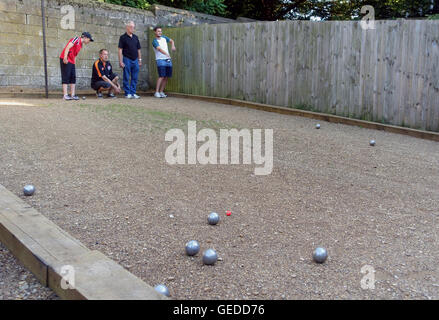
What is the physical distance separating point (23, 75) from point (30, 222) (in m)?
9.48

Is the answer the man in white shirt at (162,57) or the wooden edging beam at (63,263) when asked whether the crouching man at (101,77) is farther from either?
the wooden edging beam at (63,263)

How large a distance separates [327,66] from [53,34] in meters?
7.02

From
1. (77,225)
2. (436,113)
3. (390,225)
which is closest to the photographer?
(77,225)

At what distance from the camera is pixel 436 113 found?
7934mm

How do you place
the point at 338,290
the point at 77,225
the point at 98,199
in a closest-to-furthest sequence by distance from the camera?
the point at 338,290
the point at 77,225
the point at 98,199

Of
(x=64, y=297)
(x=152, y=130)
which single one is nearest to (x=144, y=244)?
(x=64, y=297)

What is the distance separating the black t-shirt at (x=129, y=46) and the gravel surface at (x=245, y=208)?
5.24 meters

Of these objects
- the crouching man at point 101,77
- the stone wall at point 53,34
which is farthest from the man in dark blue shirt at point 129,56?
the stone wall at point 53,34

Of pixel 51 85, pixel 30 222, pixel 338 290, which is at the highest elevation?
pixel 51 85

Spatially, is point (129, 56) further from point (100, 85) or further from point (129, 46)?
point (100, 85)

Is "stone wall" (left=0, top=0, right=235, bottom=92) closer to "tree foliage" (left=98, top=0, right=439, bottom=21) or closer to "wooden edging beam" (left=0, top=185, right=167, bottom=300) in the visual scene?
"tree foliage" (left=98, top=0, right=439, bottom=21)

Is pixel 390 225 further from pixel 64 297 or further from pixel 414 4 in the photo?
pixel 414 4

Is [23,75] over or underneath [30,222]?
over

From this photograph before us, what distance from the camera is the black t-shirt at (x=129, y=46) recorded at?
38.8ft
